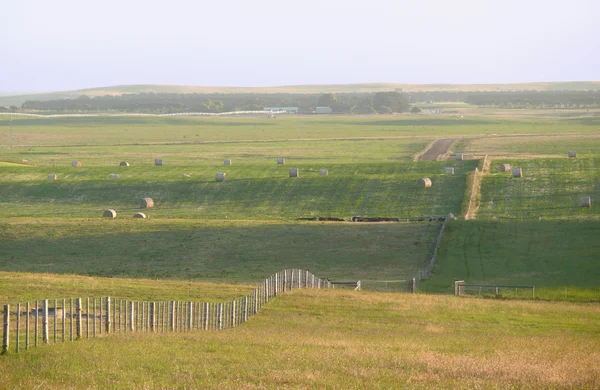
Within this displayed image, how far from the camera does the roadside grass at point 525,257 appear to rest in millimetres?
47594

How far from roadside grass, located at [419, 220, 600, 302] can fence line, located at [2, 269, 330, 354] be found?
53.8 ft

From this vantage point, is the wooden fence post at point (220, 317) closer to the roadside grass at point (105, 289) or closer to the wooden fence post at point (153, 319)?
the wooden fence post at point (153, 319)

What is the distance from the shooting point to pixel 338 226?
63844mm

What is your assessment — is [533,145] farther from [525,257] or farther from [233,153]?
[525,257]

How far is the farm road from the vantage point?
11927cm

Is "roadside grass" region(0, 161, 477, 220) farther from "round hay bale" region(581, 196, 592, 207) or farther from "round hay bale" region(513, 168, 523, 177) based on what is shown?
"round hay bale" region(581, 196, 592, 207)

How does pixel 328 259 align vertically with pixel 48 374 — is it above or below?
below

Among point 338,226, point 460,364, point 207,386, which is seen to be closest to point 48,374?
point 207,386

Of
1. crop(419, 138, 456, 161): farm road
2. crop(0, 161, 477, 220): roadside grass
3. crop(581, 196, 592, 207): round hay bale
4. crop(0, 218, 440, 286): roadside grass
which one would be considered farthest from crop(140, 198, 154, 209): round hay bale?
crop(419, 138, 456, 161): farm road

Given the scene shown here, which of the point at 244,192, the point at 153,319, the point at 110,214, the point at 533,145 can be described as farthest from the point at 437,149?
the point at 153,319

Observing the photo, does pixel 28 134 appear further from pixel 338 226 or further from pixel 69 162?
pixel 338 226

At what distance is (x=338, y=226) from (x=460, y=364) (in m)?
42.6

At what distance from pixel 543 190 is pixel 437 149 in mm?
50528

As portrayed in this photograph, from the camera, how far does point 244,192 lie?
87.1 meters
